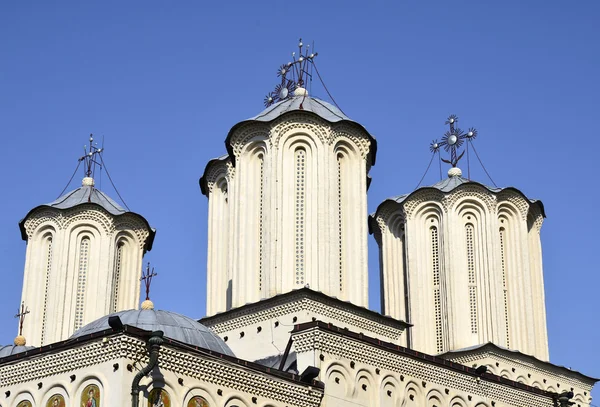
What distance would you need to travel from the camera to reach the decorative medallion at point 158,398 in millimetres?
28828

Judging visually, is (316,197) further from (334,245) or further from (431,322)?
(431,322)

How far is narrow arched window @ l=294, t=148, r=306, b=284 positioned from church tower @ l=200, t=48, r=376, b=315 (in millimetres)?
31

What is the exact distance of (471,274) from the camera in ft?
149

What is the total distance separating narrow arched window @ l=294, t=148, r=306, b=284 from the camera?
123ft

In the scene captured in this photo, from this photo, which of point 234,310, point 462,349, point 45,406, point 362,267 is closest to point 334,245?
point 362,267

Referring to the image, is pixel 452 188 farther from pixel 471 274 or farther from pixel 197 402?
pixel 197 402

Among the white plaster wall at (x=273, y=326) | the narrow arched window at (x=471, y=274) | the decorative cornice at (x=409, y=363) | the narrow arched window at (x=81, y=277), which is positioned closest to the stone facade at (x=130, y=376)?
the decorative cornice at (x=409, y=363)

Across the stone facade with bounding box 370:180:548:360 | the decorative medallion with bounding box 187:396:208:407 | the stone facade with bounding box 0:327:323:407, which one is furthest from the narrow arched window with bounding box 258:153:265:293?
Result: the stone facade with bounding box 370:180:548:360

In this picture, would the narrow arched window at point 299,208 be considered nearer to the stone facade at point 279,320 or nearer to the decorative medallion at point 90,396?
the stone facade at point 279,320

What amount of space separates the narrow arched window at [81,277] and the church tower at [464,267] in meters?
11.5

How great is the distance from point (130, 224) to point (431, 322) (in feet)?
39.5

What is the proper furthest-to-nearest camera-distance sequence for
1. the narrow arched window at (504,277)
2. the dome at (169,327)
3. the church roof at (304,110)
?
the narrow arched window at (504,277) < the church roof at (304,110) < the dome at (169,327)

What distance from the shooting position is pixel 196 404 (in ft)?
98.3

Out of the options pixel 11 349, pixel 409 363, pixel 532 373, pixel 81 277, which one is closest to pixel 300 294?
pixel 409 363
